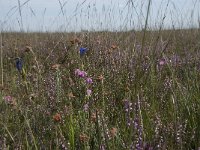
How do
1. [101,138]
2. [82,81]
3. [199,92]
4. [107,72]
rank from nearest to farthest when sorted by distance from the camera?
[101,138] < [199,92] < [82,81] < [107,72]

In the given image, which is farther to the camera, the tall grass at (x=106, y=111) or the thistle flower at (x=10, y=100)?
the thistle flower at (x=10, y=100)

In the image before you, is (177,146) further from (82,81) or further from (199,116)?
(82,81)

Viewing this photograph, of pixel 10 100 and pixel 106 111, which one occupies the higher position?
pixel 10 100

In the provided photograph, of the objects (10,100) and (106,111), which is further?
(106,111)

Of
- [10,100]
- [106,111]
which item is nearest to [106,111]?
[106,111]

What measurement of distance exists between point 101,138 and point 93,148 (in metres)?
0.13

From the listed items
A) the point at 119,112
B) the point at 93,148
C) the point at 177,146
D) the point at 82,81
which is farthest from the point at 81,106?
the point at 177,146

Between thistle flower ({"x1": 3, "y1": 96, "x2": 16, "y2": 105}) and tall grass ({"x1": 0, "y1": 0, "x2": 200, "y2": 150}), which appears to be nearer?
tall grass ({"x1": 0, "y1": 0, "x2": 200, "y2": 150})

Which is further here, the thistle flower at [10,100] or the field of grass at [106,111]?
the thistle flower at [10,100]

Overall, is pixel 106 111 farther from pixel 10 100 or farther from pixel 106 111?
pixel 10 100

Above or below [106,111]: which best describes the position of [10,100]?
above

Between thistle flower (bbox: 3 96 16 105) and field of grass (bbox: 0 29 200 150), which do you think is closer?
field of grass (bbox: 0 29 200 150)

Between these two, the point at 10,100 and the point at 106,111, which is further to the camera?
the point at 106,111

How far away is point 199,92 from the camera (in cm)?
201
